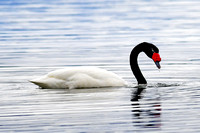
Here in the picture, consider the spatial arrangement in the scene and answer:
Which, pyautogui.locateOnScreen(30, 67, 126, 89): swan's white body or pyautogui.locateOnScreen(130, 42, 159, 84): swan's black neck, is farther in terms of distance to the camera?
pyautogui.locateOnScreen(130, 42, 159, 84): swan's black neck

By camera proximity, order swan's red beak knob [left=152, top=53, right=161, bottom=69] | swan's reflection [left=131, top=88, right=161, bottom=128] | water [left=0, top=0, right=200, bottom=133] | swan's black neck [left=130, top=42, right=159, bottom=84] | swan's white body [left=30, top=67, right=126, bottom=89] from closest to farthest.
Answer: swan's reflection [left=131, top=88, right=161, bottom=128]
water [left=0, top=0, right=200, bottom=133]
swan's white body [left=30, top=67, right=126, bottom=89]
swan's red beak knob [left=152, top=53, right=161, bottom=69]
swan's black neck [left=130, top=42, right=159, bottom=84]

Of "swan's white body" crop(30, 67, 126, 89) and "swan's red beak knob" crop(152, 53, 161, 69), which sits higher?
"swan's red beak knob" crop(152, 53, 161, 69)

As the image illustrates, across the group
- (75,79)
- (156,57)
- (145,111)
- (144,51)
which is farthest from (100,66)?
(145,111)

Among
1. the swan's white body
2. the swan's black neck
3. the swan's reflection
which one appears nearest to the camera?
the swan's reflection

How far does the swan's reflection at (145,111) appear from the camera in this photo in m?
12.6

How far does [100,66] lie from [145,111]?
7977 millimetres

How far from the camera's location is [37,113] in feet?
44.8

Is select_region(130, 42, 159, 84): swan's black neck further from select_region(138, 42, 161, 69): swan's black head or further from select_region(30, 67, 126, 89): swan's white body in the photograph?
select_region(30, 67, 126, 89): swan's white body

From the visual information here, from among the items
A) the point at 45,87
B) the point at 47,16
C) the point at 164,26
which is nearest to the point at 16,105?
the point at 45,87

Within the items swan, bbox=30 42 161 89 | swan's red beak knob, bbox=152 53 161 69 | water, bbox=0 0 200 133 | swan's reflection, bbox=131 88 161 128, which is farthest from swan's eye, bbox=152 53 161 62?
swan's reflection, bbox=131 88 161 128

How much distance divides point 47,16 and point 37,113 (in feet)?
106

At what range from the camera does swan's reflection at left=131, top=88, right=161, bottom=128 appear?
12572 millimetres

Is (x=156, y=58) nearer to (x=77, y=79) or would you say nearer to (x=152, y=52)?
(x=152, y=52)

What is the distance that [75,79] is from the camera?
16.9 m
